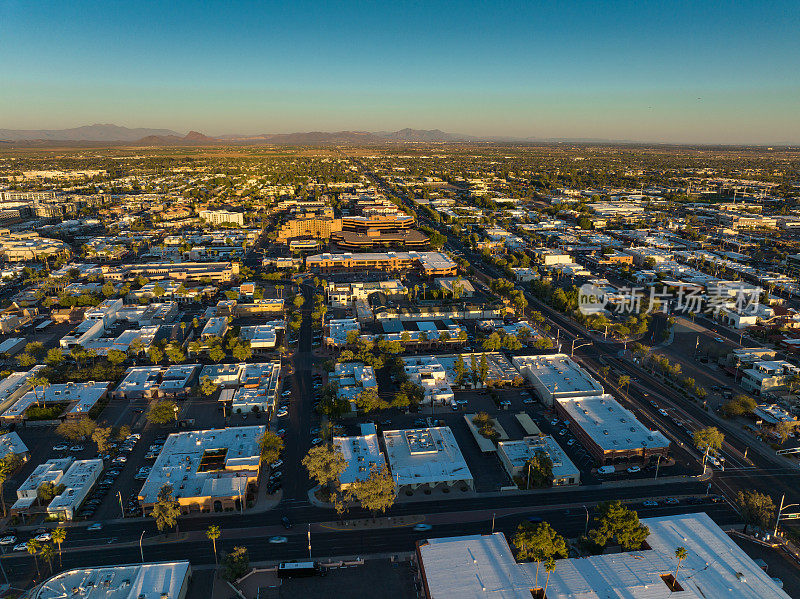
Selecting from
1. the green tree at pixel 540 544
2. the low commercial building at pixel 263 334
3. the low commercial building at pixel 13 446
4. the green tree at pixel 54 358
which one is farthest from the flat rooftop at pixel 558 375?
the green tree at pixel 54 358

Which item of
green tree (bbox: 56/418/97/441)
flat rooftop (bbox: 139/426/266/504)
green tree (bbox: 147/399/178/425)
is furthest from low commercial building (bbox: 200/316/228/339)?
flat rooftop (bbox: 139/426/266/504)

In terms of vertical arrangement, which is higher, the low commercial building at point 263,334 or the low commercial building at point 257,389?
the low commercial building at point 263,334

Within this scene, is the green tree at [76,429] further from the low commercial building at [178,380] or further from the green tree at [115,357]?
the green tree at [115,357]

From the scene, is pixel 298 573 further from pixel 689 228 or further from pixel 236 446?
pixel 689 228

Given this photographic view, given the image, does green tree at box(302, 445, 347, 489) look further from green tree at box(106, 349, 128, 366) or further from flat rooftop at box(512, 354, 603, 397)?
green tree at box(106, 349, 128, 366)

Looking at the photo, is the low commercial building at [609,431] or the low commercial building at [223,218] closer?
the low commercial building at [609,431]
